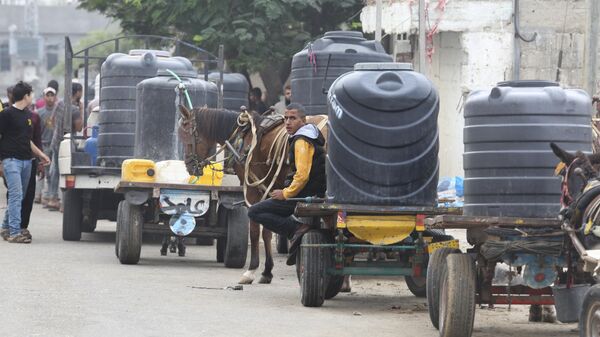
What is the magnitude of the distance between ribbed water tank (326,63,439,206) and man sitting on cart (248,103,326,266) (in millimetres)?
734

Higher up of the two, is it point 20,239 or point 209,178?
point 209,178

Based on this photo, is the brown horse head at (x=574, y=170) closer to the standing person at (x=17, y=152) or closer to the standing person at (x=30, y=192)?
the standing person at (x=17, y=152)

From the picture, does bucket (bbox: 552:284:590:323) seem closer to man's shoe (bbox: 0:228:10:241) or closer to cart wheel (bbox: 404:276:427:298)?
cart wheel (bbox: 404:276:427:298)

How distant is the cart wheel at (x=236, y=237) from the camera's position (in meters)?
15.6

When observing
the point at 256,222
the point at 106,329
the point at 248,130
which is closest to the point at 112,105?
the point at 248,130

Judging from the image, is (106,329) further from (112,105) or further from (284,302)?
(112,105)

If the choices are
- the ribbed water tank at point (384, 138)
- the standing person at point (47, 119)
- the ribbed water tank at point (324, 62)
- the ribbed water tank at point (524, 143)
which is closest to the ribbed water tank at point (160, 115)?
the ribbed water tank at point (324, 62)

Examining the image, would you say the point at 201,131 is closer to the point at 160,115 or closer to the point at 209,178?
the point at 209,178

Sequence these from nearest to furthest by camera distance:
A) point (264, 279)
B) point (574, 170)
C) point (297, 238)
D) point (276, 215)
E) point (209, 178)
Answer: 1. point (574, 170)
2. point (297, 238)
3. point (276, 215)
4. point (264, 279)
5. point (209, 178)

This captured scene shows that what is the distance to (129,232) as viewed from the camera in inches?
603

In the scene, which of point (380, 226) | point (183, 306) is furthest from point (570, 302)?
point (183, 306)

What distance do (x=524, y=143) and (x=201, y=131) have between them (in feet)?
17.9

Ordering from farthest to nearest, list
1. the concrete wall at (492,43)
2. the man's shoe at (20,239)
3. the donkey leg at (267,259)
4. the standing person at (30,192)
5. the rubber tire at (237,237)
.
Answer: the concrete wall at (492,43) < the standing person at (30,192) < the man's shoe at (20,239) < the rubber tire at (237,237) < the donkey leg at (267,259)

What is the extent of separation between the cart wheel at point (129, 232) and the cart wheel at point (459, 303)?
6.08 m
